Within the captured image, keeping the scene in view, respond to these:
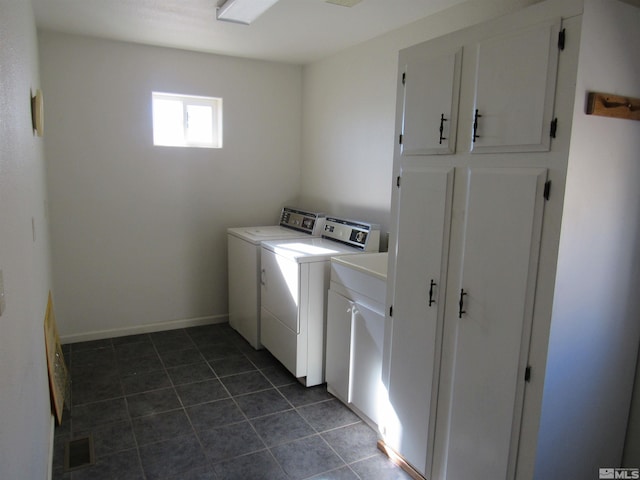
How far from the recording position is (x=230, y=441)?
2523 millimetres

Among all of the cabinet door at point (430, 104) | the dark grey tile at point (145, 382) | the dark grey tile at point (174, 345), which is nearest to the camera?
the cabinet door at point (430, 104)

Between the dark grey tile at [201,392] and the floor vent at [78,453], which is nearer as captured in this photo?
the floor vent at [78,453]

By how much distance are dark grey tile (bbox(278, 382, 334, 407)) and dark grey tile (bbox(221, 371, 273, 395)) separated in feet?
0.49

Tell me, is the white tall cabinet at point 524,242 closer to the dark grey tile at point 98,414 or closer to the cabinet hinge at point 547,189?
the cabinet hinge at point 547,189

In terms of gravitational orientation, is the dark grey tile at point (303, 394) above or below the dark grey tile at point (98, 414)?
above

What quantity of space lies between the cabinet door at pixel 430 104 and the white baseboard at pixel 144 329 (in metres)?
2.89

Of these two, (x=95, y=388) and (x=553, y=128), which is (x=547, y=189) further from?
(x=95, y=388)

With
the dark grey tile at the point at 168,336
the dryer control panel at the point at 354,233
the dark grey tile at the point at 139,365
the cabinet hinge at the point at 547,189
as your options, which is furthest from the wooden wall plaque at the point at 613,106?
the dark grey tile at the point at 168,336

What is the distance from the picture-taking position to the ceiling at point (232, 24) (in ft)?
9.10

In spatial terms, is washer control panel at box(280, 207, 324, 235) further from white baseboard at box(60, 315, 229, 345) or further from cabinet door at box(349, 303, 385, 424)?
cabinet door at box(349, 303, 385, 424)

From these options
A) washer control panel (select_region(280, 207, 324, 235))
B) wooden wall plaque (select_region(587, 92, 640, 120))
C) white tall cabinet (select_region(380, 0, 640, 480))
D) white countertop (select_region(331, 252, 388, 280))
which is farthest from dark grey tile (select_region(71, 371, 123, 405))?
wooden wall plaque (select_region(587, 92, 640, 120))

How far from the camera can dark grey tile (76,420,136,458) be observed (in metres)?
2.43

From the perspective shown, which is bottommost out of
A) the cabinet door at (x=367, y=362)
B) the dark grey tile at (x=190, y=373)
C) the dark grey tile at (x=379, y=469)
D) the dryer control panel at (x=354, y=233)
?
the dark grey tile at (x=190, y=373)

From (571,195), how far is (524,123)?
298 mm
